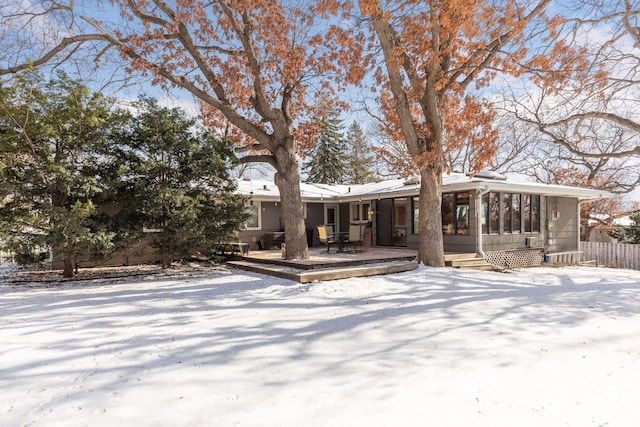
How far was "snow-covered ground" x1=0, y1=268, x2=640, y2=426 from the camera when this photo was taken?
7.93 feet

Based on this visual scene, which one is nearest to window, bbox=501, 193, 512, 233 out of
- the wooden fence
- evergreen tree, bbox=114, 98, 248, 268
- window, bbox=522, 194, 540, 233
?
window, bbox=522, 194, 540, 233

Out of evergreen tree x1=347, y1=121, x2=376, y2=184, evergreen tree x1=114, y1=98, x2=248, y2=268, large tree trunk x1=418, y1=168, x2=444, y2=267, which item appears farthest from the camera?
evergreen tree x1=347, y1=121, x2=376, y2=184

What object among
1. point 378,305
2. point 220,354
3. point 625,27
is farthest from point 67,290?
point 625,27

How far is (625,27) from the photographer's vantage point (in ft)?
29.2

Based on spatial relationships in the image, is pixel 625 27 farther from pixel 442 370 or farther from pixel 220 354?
pixel 220 354

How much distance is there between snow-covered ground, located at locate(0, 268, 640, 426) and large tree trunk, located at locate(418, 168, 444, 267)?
301cm

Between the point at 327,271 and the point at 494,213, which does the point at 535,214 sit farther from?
the point at 327,271

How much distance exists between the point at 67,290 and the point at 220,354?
16.6 ft

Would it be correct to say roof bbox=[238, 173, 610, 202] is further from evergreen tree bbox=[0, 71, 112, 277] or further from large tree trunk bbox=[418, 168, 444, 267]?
evergreen tree bbox=[0, 71, 112, 277]

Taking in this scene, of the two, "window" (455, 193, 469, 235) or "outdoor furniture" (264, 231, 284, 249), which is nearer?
"window" (455, 193, 469, 235)

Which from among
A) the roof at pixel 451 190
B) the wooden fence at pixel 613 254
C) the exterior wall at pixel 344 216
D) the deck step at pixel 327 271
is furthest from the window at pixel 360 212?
the wooden fence at pixel 613 254

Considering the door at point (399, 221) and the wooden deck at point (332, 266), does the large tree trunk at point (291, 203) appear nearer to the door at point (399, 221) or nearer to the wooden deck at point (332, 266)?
the wooden deck at point (332, 266)

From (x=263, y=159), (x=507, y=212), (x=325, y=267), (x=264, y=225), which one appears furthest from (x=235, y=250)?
(x=507, y=212)

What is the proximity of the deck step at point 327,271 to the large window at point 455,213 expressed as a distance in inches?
133
